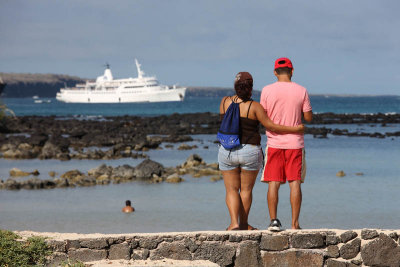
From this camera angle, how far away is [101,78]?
126 metres

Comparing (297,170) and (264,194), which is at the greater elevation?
(297,170)

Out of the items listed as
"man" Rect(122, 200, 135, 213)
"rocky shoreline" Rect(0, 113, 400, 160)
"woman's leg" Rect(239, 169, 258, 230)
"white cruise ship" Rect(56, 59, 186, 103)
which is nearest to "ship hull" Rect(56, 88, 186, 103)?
"white cruise ship" Rect(56, 59, 186, 103)

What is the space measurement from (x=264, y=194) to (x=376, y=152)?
13.2 m

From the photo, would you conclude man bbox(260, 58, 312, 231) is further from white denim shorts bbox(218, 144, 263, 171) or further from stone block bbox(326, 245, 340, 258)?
stone block bbox(326, 245, 340, 258)

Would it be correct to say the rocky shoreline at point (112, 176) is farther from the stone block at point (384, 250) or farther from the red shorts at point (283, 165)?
the stone block at point (384, 250)

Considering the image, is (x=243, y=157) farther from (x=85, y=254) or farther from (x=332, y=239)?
(x=85, y=254)

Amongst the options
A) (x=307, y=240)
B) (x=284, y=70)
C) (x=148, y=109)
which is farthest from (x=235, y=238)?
(x=148, y=109)

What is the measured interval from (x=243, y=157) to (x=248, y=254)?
0.90 m

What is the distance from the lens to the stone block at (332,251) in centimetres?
618

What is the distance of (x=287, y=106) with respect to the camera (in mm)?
6266

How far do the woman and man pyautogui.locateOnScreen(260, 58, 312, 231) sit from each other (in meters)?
0.09

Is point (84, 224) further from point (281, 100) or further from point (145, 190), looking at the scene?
point (281, 100)

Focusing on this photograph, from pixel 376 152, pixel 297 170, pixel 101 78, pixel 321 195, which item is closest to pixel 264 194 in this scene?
pixel 321 195

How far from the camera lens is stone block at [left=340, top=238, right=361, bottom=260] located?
617cm
